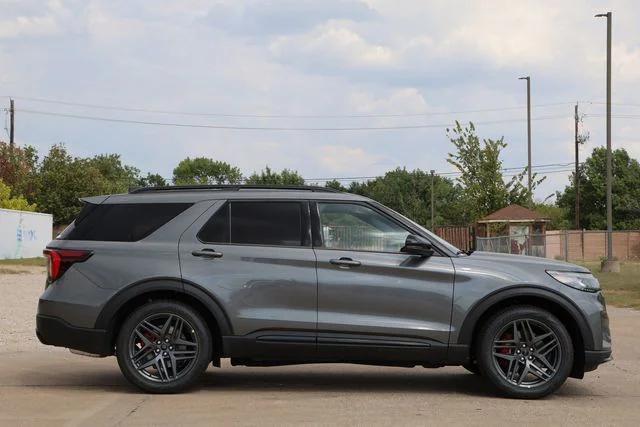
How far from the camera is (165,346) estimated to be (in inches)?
317

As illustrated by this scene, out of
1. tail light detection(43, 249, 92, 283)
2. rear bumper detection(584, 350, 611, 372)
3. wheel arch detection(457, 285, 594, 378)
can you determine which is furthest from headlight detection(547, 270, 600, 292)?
tail light detection(43, 249, 92, 283)

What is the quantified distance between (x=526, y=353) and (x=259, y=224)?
2.56 meters

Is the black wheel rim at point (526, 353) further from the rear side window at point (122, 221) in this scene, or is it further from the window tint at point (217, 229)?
the rear side window at point (122, 221)

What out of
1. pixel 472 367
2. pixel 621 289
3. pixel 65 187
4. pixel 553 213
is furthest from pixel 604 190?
pixel 472 367

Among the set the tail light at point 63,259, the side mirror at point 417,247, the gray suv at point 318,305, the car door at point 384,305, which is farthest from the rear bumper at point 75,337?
the side mirror at point 417,247

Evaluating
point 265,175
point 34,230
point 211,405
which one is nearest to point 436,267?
point 211,405

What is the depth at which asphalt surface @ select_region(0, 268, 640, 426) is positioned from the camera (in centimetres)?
711

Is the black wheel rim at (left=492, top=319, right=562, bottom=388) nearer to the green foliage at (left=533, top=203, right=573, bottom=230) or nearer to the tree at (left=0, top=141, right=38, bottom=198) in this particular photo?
the tree at (left=0, top=141, right=38, bottom=198)

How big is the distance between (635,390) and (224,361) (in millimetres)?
4463

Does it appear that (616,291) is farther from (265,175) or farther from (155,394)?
(265,175)

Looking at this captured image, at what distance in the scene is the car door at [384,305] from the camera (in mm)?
7930

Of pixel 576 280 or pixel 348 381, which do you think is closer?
pixel 576 280

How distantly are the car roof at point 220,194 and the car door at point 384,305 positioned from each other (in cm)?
60

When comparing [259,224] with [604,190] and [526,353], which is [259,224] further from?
[604,190]
